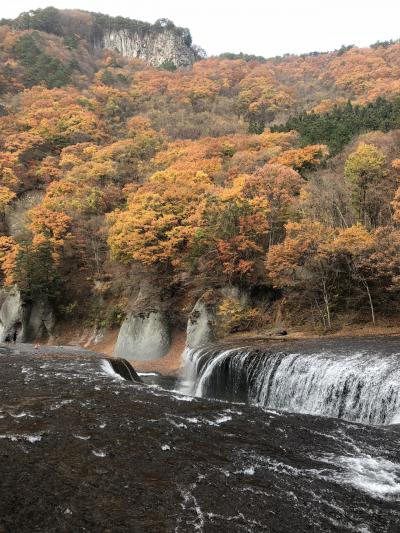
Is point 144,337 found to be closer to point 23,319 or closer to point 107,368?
point 107,368

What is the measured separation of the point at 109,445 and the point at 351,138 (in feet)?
125

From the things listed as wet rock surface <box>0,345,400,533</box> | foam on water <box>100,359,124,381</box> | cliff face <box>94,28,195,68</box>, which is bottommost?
foam on water <box>100,359,124,381</box>

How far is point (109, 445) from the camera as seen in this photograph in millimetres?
8398

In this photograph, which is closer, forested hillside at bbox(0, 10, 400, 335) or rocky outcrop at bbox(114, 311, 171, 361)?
forested hillside at bbox(0, 10, 400, 335)

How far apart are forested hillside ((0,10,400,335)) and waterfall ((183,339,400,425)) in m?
5.81

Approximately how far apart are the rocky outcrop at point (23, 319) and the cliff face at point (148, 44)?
9937 cm

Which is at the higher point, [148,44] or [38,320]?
[148,44]

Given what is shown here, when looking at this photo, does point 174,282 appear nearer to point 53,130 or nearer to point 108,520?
point 108,520

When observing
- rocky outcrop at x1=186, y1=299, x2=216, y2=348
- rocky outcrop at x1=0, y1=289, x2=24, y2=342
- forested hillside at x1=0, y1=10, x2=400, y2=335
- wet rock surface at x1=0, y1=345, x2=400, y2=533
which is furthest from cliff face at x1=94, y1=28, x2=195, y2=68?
wet rock surface at x1=0, y1=345, x2=400, y2=533

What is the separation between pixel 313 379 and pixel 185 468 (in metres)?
8.19

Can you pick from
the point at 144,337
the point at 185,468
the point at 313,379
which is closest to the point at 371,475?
the point at 185,468

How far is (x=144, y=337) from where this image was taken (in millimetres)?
30812

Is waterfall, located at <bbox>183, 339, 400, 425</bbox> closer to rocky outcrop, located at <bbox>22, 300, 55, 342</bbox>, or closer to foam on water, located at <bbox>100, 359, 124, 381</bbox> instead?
foam on water, located at <bbox>100, 359, 124, 381</bbox>

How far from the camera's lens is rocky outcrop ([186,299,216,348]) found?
27.3m
